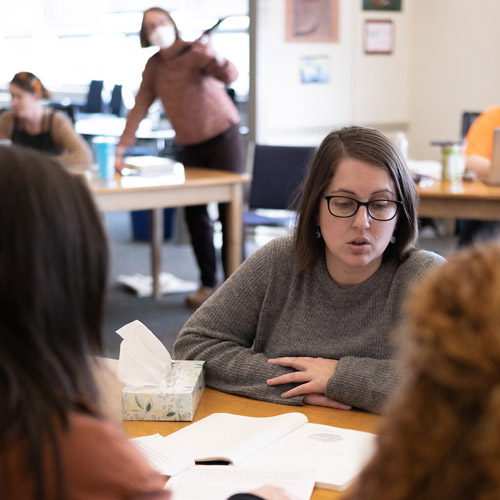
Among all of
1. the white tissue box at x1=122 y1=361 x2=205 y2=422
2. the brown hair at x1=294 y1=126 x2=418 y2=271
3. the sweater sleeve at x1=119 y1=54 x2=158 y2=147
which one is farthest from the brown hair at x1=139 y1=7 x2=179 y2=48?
the white tissue box at x1=122 y1=361 x2=205 y2=422

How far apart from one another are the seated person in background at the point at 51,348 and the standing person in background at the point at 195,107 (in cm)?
319

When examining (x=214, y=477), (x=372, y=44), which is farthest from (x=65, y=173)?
(x=372, y=44)

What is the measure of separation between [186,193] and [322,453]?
259 centimetres

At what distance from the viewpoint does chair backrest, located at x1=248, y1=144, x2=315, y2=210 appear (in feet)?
12.6

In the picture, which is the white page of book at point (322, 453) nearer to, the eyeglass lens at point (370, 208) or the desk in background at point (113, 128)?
the eyeglass lens at point (370, 208)

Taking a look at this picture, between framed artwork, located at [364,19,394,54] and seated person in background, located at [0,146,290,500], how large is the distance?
5230mm

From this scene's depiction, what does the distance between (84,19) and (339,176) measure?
351 inches

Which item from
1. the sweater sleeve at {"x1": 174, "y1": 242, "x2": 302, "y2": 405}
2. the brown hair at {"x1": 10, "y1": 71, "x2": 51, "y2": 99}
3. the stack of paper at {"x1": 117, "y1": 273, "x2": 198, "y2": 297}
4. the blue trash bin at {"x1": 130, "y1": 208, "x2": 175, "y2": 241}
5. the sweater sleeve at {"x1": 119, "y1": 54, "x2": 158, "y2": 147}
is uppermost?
the brown hair at {"x1": 10, "y1": 71, "x2": 51, "y2": 99}

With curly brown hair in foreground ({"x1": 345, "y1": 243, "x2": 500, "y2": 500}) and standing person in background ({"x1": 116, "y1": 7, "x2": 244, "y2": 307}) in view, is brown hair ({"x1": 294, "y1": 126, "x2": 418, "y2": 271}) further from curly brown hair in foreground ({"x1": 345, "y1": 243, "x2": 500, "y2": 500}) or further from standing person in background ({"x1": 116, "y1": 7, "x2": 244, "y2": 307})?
standing person in background ({"x1": 116, "y1": 7, "x2": 244, "y2": 307})

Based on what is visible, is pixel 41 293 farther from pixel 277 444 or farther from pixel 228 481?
pixel 277 444

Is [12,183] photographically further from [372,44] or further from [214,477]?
[372,44]

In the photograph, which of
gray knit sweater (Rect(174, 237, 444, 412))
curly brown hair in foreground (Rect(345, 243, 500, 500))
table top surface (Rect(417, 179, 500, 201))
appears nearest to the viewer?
curly brown hair in foreground (Rect(345, 243, 500, 500))

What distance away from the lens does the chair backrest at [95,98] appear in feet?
29.0

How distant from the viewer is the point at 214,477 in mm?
1059
